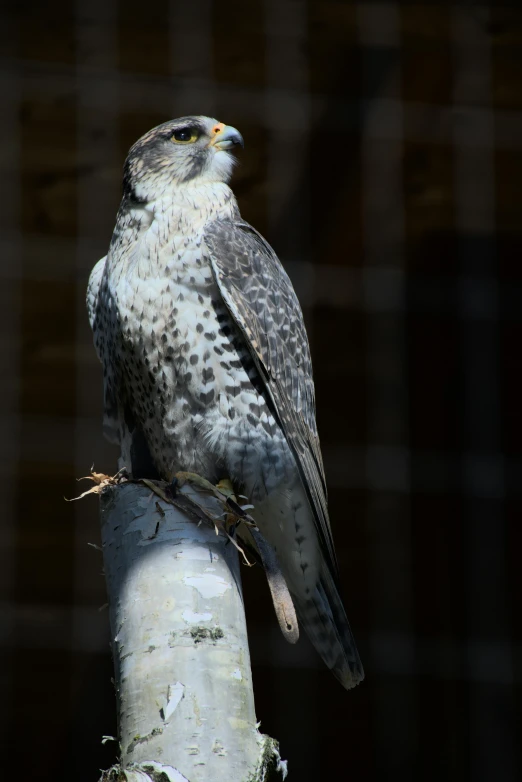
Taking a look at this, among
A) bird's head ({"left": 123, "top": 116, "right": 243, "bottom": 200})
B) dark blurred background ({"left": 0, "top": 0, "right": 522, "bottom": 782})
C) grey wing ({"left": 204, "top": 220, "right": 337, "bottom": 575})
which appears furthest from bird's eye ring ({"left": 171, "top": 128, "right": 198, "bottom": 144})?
dark blurred background ({"left": 0, "top": 0, "right": 522, "bottom": 782})

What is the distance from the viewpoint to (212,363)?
3.00 m

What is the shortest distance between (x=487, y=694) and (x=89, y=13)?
255 centimetres

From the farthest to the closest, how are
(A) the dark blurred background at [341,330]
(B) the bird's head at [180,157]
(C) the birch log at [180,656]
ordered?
(A) the dark blurred background at [341,330] < (B) the bird's head at [180,157] < (C) the birch log at [180,656]

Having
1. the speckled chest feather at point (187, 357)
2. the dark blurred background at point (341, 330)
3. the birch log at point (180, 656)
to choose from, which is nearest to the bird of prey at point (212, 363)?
the speckled chest feather at point (187, 357)

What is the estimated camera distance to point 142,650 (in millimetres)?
2189

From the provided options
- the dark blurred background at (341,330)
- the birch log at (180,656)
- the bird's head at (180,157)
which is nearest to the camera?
the birch log at (180,656)

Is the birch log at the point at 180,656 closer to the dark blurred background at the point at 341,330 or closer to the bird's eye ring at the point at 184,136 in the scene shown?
the bird's eye ring at the point at 184,136

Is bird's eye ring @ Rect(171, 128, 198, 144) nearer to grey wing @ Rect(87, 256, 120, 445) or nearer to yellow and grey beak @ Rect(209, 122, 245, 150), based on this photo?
yellow and grey beak @ Rect(209, 122, 245, 150)

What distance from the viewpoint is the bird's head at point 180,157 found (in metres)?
3.27

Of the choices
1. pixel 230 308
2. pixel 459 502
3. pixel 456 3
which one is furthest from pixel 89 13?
pixel 459 502

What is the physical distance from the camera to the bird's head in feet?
10.7

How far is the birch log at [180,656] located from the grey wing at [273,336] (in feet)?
2.26

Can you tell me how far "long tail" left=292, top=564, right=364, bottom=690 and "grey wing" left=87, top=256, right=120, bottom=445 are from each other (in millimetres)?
609

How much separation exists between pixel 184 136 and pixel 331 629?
50.4 inches
